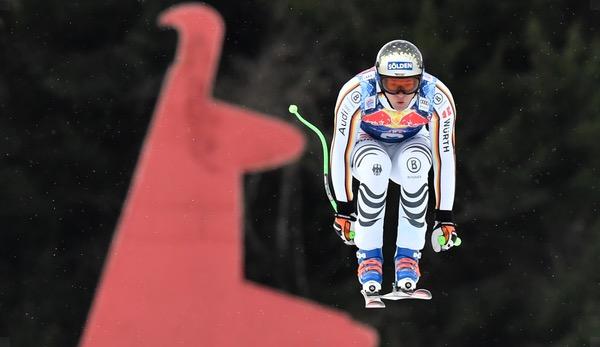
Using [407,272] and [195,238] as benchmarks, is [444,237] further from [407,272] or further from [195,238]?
[195,238]

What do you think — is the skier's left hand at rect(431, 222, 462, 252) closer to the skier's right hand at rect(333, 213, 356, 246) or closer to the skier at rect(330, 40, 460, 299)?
the skier at rect(330, 40, 460, 299)

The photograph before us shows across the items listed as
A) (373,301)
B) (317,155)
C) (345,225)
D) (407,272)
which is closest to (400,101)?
(345,225)

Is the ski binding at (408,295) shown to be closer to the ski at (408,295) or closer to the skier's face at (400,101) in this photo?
the ski at (408,295)

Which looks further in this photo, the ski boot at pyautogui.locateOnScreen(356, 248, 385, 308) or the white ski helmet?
the ski boot at pyautogui.locateOnScreen(356, 248, 385, 308)

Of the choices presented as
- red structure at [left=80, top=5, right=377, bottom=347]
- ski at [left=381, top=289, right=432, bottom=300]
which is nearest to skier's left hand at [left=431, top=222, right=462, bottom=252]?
ski at [left=381, top=289, right=432, bottom=300]

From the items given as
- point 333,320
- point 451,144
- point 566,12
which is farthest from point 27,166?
point 451,144

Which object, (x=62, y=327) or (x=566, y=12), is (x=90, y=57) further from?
(x=566, y=12)

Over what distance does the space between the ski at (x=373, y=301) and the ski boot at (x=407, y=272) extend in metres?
0.09

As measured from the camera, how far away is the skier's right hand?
24.6 ft

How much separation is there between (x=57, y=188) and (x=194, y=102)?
218 inches

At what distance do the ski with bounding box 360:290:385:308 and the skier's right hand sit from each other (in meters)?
0.23

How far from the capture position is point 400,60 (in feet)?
23.9

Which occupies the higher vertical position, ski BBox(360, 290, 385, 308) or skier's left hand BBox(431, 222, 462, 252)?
skier's left hand BBox(431, 222, 462, 252)

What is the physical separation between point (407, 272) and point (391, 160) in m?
0.45
